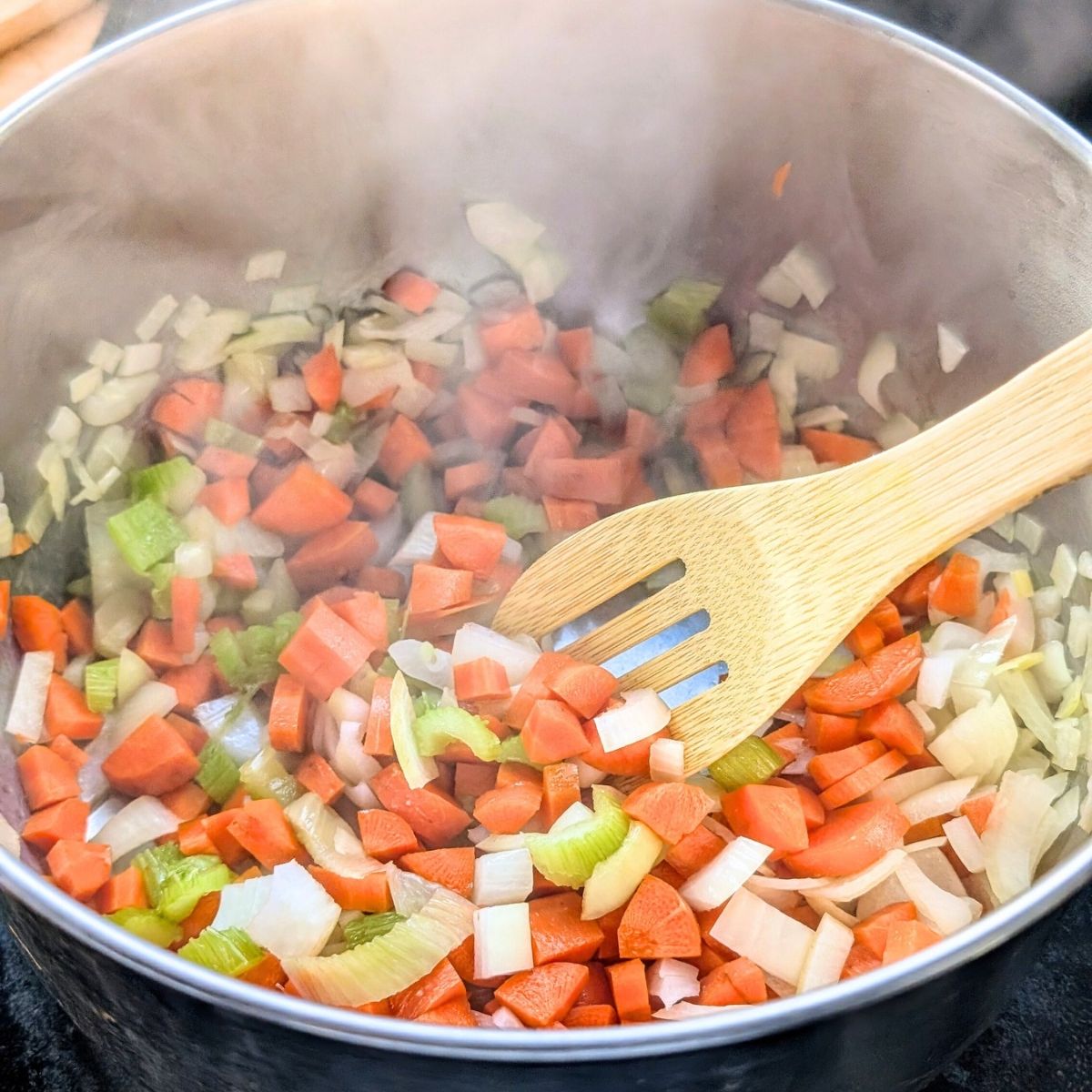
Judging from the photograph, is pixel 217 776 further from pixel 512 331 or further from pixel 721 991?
pixel 512 331

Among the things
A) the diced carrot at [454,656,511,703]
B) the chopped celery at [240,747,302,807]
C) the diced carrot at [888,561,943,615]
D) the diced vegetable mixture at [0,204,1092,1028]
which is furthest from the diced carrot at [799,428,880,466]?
the chopped celery at [240,747,302,807]

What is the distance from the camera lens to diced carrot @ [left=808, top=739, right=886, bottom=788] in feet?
5.04

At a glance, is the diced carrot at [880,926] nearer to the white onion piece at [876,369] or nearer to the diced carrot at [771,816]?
the diced carrot at [771,816]

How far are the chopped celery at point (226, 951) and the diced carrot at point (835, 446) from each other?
1211mm

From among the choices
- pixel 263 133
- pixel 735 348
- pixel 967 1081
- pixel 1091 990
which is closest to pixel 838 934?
pixel 967 1081

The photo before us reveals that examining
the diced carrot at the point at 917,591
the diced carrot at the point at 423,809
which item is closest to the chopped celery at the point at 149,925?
the diced carrot at the point at 423,809

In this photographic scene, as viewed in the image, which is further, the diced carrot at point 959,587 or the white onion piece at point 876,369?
the white onion piece at point 876,369

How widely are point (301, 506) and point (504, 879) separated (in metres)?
0.72

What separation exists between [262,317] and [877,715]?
1175 mm

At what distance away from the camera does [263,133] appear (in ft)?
5.34

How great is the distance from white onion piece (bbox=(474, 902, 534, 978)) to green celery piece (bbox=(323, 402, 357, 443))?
89 cm

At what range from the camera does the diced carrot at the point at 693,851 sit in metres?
1.44

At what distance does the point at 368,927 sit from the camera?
1.34 m

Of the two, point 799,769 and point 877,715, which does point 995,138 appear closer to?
point 877,715
